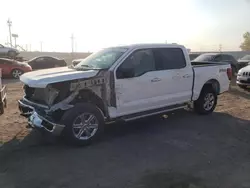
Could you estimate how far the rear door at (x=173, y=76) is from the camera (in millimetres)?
7039

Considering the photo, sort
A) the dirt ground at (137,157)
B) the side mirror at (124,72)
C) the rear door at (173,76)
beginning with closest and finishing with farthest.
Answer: the dirt ground at (137,157) → the side mirror at (124,72) → the rear door at (173,76)

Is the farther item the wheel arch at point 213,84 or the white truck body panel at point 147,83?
the wheel arch at point 213,84

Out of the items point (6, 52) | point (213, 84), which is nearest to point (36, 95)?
point (213, 84)

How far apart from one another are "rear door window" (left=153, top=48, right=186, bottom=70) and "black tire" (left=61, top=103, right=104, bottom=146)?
1.92 metres

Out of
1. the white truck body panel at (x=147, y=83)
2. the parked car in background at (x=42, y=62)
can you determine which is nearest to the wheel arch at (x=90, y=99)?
the white truck body panel at (x=147, y=83)

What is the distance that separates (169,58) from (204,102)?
1.85m

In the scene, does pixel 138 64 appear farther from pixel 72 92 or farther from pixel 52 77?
pixel 52 77

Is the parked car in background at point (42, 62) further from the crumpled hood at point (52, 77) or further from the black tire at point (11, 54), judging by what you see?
the crumpled hood at point (52, 77)

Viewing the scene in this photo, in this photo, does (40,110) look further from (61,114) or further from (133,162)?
(133,162)

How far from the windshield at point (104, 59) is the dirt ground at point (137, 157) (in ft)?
4.95

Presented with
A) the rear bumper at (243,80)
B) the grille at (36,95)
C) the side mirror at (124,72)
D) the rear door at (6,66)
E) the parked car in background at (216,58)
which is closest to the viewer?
the grille at (36,95)

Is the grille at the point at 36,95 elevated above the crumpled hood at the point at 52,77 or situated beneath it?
situated beneath

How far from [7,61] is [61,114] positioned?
15125mm

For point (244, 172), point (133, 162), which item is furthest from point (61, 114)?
point (244, 172)
